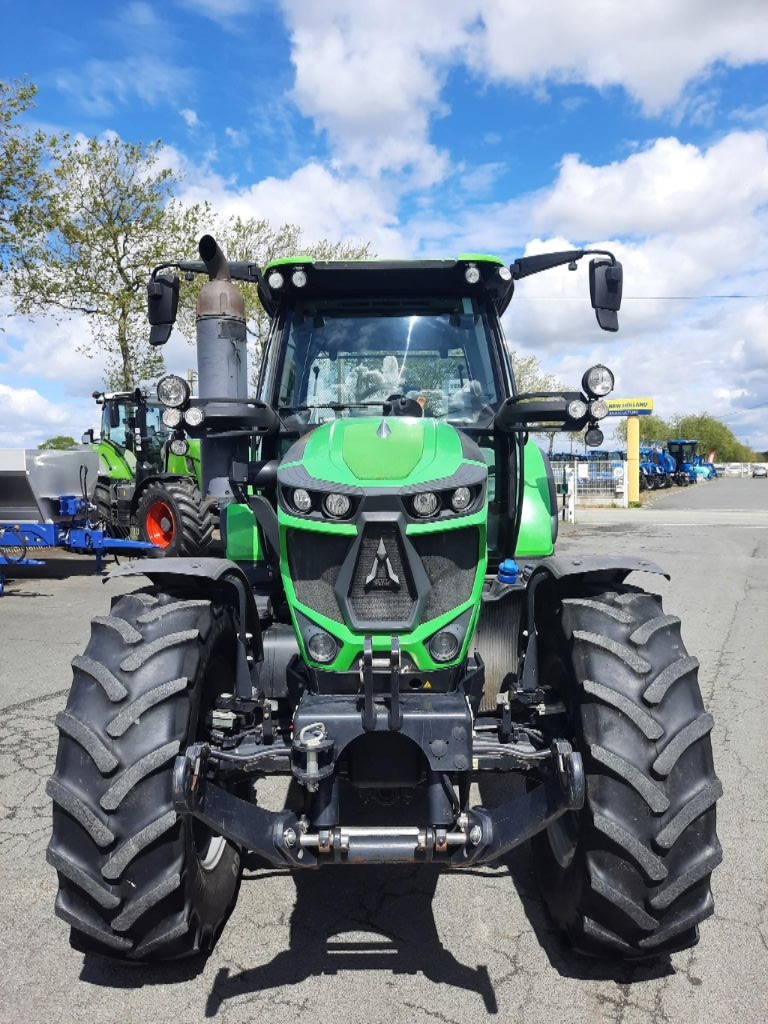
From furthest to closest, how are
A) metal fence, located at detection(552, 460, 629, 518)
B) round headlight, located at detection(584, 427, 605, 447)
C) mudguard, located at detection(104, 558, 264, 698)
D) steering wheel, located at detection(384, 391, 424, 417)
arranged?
metal fence, located at detection(552, 460, 629, 518)
round headlight, located at detection(584, 427, 605, 447)
steering wheel, located at detection(384, 391, 424, 417)
mudguard, located at detection(104, 558, 264, 698)

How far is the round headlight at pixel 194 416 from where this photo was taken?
3.39 m

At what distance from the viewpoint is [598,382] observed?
3410mm

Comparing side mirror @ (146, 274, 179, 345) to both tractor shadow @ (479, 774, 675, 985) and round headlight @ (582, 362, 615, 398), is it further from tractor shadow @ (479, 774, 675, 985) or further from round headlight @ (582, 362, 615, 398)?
tractor shadow @ (479, 774, 675, 985)

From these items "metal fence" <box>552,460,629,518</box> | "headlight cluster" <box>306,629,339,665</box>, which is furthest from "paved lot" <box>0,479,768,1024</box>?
"metal fence" <box>552,460,629,518</box>

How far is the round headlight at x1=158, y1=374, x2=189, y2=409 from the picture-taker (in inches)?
133

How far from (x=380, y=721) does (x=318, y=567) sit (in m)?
0.55

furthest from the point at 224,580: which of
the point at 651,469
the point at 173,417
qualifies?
the point at 651,469

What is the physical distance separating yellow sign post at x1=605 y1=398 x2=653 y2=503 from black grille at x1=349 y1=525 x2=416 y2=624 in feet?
108

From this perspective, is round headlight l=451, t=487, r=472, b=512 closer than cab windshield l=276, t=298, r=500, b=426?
Yes

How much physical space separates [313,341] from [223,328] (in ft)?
4.56

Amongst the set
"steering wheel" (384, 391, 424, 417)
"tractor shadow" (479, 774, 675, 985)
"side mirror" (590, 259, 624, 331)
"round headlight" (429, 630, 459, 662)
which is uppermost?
"side mirror" (590, 259, 624, 331)

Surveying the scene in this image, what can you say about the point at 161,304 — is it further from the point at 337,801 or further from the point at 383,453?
the point at 337,801

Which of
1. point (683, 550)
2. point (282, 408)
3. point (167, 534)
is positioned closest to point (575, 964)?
point (282, 408)

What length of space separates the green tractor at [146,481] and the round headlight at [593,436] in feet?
19.3
